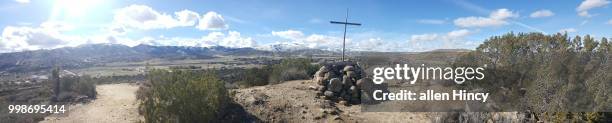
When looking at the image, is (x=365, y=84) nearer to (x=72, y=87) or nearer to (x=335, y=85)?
(x=335, y=85)

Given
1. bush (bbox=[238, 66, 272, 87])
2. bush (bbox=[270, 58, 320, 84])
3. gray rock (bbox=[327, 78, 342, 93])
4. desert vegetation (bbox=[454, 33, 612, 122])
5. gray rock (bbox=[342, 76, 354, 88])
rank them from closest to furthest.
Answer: desert vegetation (bbox=[454, 33, 612, 122]) → gray rock (bbox=[327, 78, 342, 93]) → gray rock (bbox=[342, 76, 354, 88]) → bush (bbox=[270, 58, 320, 84]) → bush (bbox=[238, 66, 272, 87])

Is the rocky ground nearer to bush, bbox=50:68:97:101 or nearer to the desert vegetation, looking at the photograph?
the desert vegetation

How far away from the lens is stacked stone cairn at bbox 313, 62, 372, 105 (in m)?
22.3

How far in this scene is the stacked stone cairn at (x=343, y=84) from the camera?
2234 centimetres

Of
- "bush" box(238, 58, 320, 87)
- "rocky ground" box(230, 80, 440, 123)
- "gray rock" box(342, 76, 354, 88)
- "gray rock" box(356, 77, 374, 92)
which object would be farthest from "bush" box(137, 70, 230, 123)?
"bush" box(238, 58, 320, 87)

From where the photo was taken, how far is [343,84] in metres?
23.0

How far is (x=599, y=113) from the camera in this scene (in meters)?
15.2

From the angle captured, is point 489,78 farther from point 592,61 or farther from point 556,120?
point 556,120

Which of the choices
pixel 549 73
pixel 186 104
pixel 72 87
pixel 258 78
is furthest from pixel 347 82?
pixel 72 87

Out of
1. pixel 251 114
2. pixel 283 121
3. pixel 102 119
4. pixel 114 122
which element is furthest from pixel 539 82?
pixel 102 119

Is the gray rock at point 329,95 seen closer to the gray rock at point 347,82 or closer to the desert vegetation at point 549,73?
the gray rock at point 347,82

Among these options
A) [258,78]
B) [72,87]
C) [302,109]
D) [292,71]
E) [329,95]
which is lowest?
[72,87]

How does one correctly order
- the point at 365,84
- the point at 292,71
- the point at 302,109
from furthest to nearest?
1. the point at 292,71
2. the point at 365,84
3. the point at 302,109

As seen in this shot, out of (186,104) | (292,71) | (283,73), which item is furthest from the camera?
(283,73)
